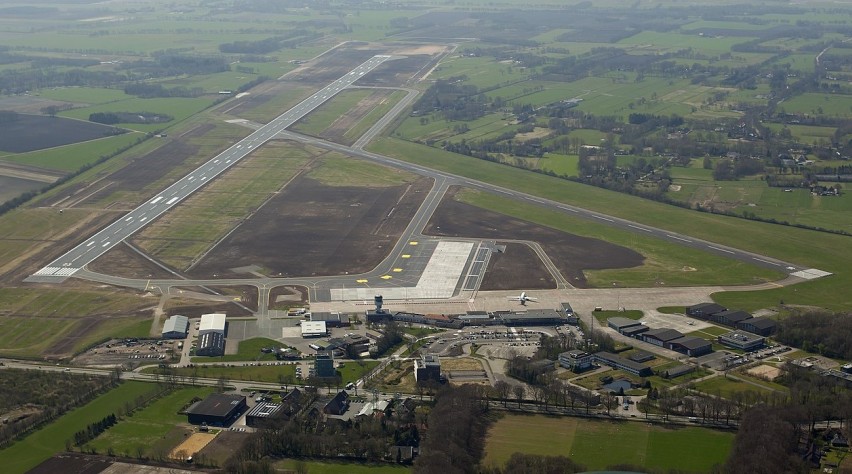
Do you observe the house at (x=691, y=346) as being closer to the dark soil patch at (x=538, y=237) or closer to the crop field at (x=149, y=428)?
the dark soil patch at (x=538, y=237)

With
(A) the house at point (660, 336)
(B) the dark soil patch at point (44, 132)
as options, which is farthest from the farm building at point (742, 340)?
(B) the dark soil patch at point (44, 132)

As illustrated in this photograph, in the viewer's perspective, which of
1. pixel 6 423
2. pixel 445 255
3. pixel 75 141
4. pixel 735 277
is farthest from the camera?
pixel 75 141

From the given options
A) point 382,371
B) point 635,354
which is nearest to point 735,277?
point 635,354

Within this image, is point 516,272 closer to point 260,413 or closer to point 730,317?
point 730,317

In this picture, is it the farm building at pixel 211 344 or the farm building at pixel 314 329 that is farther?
the farm building at pixel 314 329

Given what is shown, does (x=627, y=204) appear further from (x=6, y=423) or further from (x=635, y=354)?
(x=6, y=423)

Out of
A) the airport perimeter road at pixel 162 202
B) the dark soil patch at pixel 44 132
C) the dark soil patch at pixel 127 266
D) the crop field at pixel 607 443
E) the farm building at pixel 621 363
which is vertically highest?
the dark soil patch at pixel 44 132
